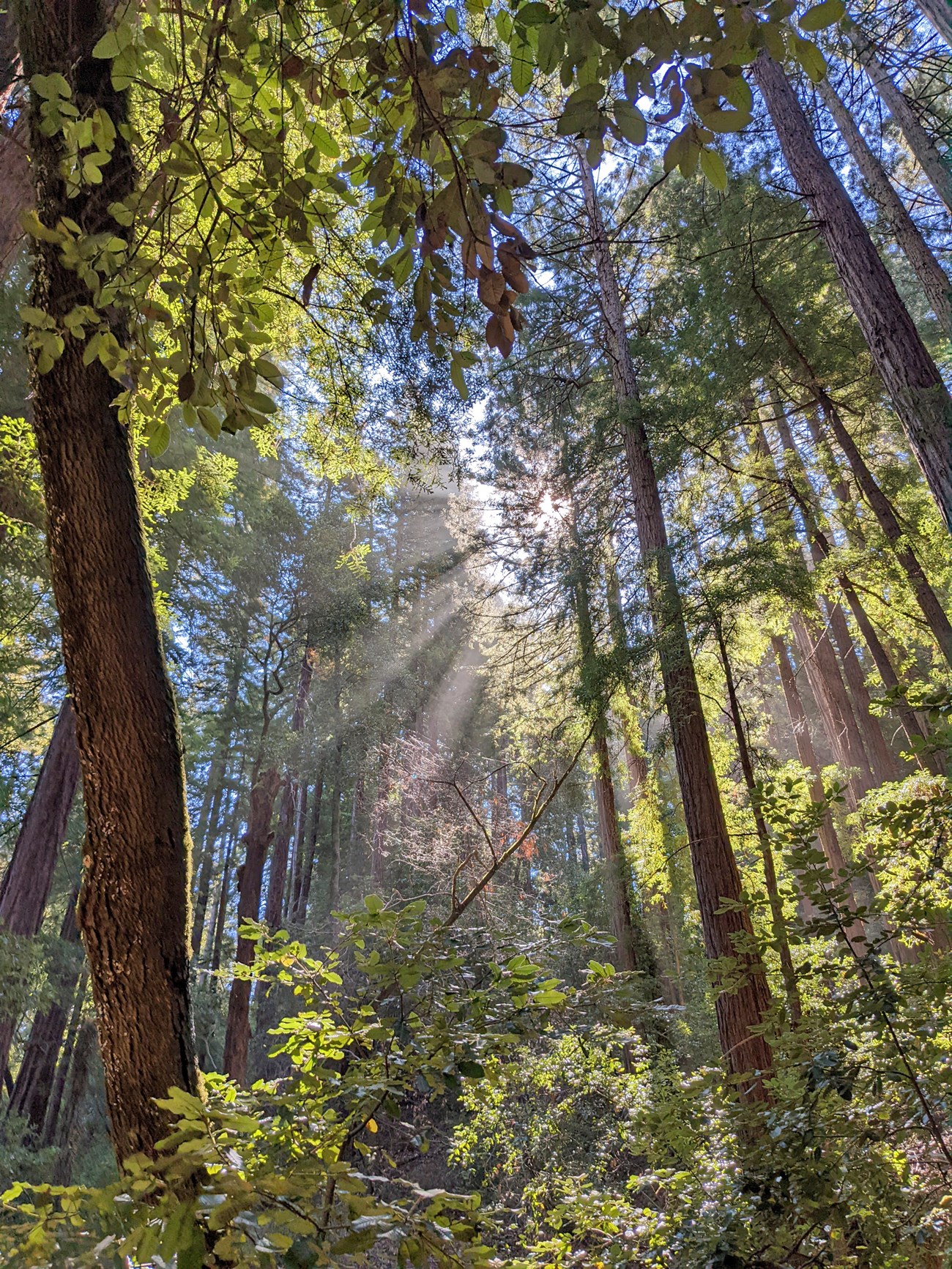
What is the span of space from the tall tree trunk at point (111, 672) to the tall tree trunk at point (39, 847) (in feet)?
23.1

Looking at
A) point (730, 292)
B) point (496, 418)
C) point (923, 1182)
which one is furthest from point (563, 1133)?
point (496, 418)

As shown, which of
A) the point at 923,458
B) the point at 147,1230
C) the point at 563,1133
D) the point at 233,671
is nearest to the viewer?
the point at 147,1230

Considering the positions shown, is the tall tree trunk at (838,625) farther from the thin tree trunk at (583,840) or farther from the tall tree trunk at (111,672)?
the thin tree trunk at (583,840)

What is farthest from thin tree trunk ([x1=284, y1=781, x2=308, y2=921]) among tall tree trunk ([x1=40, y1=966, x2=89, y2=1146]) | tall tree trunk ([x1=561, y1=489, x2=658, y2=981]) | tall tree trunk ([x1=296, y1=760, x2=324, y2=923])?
tall tree trunk ([x1=561, y1=489, x2=658, y2=981])

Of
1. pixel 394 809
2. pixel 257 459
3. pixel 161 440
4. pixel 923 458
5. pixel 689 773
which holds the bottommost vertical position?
pixel 161 440

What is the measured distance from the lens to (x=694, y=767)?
19.4 feet

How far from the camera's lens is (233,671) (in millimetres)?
14734

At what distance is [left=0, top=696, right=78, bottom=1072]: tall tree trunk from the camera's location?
25.4 feet

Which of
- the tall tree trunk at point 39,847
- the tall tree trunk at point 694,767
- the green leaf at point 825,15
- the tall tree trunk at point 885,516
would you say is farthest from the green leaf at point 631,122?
the tall tree trunk at point 39,847

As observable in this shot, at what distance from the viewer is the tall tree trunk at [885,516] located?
18.6 feet

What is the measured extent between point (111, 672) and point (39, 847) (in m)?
8.06

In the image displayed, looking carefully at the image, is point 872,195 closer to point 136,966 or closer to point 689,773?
point 689,773

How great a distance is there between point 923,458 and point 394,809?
1284 cm

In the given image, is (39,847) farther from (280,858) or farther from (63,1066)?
(63,1066)
